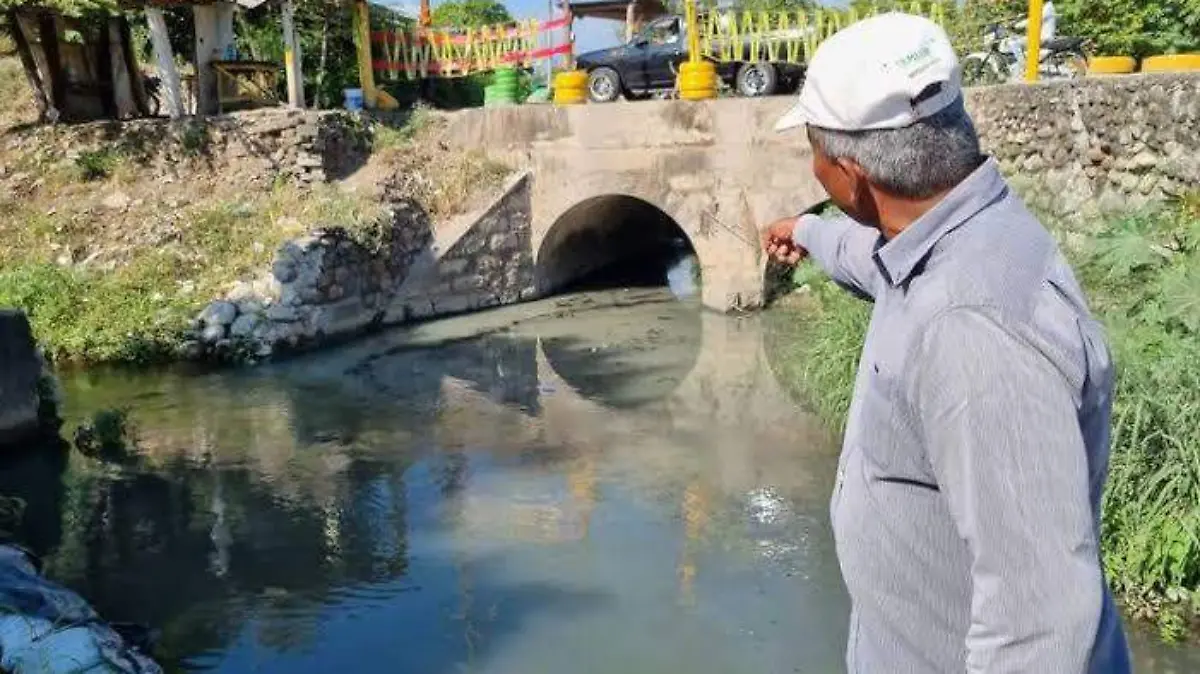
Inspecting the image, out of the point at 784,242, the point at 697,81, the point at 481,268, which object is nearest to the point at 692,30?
the point at 697,81

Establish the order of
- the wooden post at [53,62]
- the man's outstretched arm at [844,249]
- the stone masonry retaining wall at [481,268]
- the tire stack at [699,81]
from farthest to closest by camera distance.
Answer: the wooden post at [53,62] < the tire stack at [699,81] < the stone masonry retaining wall at [481,268] < the man's outstretched arm at [844,249]

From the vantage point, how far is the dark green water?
4871 millimetres

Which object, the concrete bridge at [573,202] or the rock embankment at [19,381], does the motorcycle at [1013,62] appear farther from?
the rock embankment at [19,381]

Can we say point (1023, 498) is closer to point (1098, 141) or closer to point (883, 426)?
point (883, 426)

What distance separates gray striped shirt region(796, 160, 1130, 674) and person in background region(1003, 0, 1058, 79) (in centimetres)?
1012

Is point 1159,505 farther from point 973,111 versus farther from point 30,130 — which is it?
point 30,130

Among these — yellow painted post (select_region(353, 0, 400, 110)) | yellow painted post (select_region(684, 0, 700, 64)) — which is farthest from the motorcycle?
yellow painted post (select_region(353, 0, 400, 110))

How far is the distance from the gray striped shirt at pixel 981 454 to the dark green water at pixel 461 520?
11.4ft

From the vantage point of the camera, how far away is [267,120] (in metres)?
12.6

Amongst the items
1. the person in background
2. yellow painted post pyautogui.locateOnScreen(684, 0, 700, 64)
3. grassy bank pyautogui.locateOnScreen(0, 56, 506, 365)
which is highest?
yellow painted post pyautogui.locateOnScreen(684, 0, 700, 64)

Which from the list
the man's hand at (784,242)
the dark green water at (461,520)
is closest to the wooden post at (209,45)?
the dark green water at (461,520)

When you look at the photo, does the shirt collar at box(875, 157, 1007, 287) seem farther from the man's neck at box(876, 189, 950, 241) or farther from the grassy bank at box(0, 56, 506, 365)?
the grassy bank at box(0, 56, 506, 365)

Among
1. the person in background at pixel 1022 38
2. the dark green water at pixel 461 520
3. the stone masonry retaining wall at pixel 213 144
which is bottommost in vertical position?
the dark green water at pixel 461 520

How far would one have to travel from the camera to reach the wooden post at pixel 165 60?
12.7 meters
